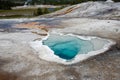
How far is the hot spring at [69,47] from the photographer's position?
15.1 m

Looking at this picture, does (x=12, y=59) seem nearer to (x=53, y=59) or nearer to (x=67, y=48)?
(x=53, y=59)

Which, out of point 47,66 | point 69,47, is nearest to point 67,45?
point 69,47

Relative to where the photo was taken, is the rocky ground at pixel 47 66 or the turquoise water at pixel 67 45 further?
the turquoise water at pixel 67 45

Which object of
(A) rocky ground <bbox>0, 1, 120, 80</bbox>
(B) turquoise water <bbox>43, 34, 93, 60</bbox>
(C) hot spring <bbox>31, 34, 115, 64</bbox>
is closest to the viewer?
(A) rocky ground <bbox>0, 1, 120, 80</bbox>

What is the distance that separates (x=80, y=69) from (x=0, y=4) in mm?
62655

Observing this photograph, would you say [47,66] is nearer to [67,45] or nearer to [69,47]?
[69,47]

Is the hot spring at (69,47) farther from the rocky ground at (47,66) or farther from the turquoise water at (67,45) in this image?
the rocky ground at (47,66)

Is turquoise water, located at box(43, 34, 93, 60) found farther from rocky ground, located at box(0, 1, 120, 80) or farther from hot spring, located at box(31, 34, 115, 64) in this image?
rocky ground, located at box(0, 1, 120, 80)

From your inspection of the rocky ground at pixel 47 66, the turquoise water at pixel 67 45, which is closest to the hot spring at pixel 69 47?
the turquoise water at pixel 67 45

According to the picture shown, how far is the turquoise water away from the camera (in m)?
16.8

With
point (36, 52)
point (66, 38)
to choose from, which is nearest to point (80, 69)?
point (36, 52)

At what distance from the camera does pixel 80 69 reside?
1279 centimetres

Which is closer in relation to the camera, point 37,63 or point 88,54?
point 37,63

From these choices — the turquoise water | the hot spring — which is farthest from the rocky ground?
the turquoise water
